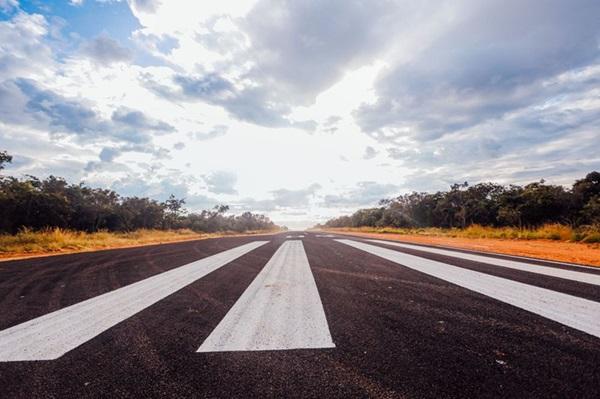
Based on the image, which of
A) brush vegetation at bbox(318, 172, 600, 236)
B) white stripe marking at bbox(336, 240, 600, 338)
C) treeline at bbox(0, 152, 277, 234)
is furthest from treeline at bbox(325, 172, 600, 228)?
treeline at bbox(0, 152, 277, 234)

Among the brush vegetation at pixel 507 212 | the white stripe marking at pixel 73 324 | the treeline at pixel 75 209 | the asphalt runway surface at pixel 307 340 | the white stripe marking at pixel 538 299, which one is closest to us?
the asphalt runway surface at pixel 307 340

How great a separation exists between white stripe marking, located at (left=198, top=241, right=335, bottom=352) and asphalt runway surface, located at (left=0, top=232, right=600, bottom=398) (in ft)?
0.04

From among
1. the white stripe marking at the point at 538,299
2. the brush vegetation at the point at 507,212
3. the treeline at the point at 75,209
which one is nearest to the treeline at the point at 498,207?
the brush vegetation at the point at 507,212

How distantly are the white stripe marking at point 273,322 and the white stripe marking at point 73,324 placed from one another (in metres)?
0.85

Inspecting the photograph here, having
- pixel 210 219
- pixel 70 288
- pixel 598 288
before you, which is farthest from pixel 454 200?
pixel 70 288

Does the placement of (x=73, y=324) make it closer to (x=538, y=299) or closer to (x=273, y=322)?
(x=273, y=322)

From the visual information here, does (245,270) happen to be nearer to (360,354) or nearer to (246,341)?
(246,341)

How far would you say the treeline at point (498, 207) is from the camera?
A: 26.1m

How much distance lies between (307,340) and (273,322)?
41 centimetres

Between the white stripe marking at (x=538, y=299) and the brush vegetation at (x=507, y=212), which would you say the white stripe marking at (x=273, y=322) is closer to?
the white stripe marking at (x=538, y=299)

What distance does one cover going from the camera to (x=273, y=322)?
194 centimetres

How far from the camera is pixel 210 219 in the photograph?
173 ft

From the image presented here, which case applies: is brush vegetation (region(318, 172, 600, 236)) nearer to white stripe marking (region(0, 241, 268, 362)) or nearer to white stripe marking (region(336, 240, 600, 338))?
white stripe marking (region(336, 240, 600, 338))

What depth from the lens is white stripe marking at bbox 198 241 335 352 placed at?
5.17 ft
